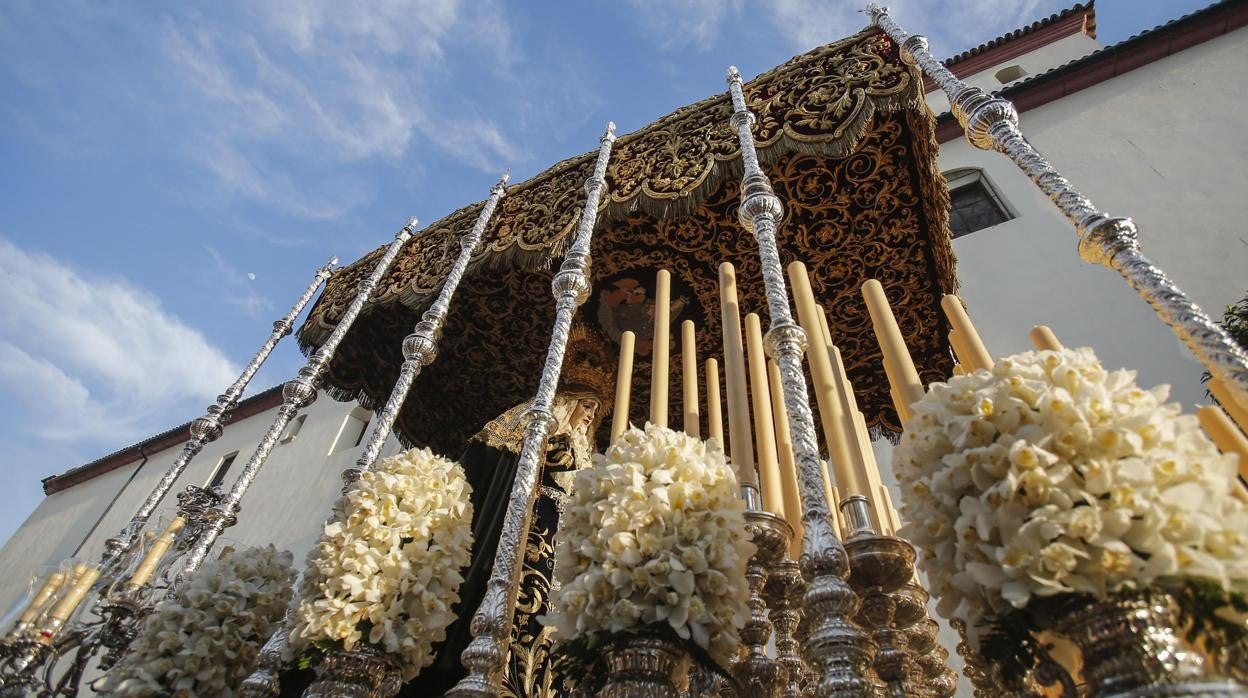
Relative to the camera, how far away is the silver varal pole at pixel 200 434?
3596 mm

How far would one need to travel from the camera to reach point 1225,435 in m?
1.55

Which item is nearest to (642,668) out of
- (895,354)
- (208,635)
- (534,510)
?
(895,354)

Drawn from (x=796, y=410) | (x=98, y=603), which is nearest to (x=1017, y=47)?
(x=796, y=410)

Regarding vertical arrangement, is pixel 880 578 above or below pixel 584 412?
below

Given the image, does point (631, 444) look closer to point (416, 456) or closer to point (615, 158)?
point (416, 456)

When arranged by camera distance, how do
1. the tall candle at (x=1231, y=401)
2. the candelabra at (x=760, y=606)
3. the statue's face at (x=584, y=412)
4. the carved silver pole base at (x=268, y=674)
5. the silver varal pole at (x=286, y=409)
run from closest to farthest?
the tall candle at (x=1231, y=401) → the candelabra at (x=760, y=606) → the carved silver pole base at (x=268, y=674) → the silver varal pole at (x=286, y=409) → the statue's face at (x=584, y=412)

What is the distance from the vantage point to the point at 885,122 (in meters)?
3.42

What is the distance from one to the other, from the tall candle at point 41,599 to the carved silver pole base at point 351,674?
1981 mm

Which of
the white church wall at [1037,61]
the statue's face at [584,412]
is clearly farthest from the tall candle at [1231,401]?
the white church wall at [1037,61]

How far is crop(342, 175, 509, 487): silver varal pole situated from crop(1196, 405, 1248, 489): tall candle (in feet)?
8.50

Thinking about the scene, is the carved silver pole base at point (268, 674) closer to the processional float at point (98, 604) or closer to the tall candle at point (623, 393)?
the tall candle at point (623, 393)

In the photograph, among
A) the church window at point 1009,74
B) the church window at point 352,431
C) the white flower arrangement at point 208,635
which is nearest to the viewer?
the white flower arrangement at point 208,635

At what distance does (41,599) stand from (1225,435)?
4540 millimetres

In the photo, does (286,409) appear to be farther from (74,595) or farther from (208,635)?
(208,635)
